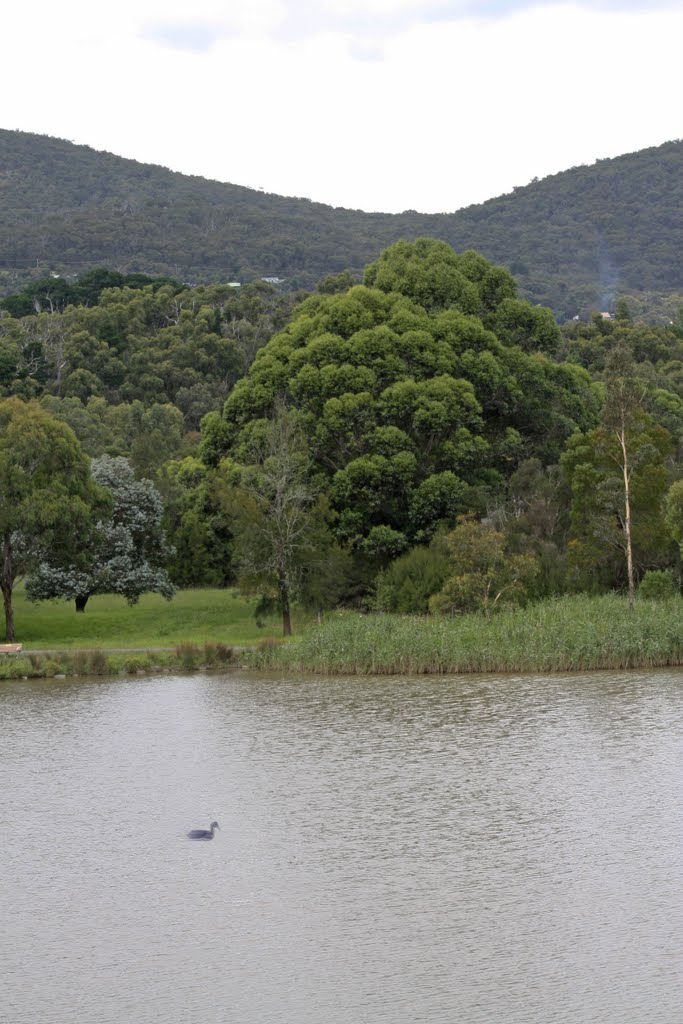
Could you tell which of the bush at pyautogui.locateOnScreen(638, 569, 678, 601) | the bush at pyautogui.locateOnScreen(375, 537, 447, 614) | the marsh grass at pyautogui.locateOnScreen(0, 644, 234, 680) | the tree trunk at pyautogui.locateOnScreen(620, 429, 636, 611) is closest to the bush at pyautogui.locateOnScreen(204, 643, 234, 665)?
the marsh grass at pyautogui.locateOnScreen(0, 644, 234, 680)

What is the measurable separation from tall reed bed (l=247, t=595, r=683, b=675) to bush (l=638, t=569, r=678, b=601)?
320cm

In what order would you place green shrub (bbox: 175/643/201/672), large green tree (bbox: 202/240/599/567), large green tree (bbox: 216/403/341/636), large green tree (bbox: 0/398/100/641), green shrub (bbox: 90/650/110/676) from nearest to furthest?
green shrub (bbox: 90/650/110/676) < green shrub (bbox: 175/643/201/672) < large green tree (bbox: 216/403/341/636) < large green tree (bbox: 0/398/100/641) < large green tree (bbox: 202/240/599/567)

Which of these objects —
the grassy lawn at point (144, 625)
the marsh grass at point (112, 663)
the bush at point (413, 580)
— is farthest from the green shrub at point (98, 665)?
the bush at point (413, 580)

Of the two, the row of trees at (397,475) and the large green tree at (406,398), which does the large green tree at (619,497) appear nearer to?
the row of trees at (397,475)

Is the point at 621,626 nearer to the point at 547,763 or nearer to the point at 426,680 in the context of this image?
the point at 426,680

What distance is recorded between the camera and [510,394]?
53.0 metres

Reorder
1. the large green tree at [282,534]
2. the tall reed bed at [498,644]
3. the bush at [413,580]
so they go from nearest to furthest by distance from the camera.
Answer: the tall reed bed at [498,644], the bush at [413,580], the large green tree at [282,534]

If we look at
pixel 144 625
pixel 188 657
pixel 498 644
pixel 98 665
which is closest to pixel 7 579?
pixel 144 625

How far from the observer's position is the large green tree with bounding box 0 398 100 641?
4616 centimetres

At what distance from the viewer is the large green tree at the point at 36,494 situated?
→ 4616 centimetres

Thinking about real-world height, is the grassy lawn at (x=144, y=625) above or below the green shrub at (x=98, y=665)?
above

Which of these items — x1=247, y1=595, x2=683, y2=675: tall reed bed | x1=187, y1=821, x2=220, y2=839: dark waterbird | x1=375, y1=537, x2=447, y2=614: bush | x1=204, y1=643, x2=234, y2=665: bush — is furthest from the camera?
x1=375, y1=537, x2=447, y2=614: bush

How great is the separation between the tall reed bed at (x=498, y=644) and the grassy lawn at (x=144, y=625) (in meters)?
5.88

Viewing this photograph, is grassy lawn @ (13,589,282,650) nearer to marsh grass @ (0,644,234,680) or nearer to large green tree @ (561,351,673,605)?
marsh grass @ (0,644,234,680)
